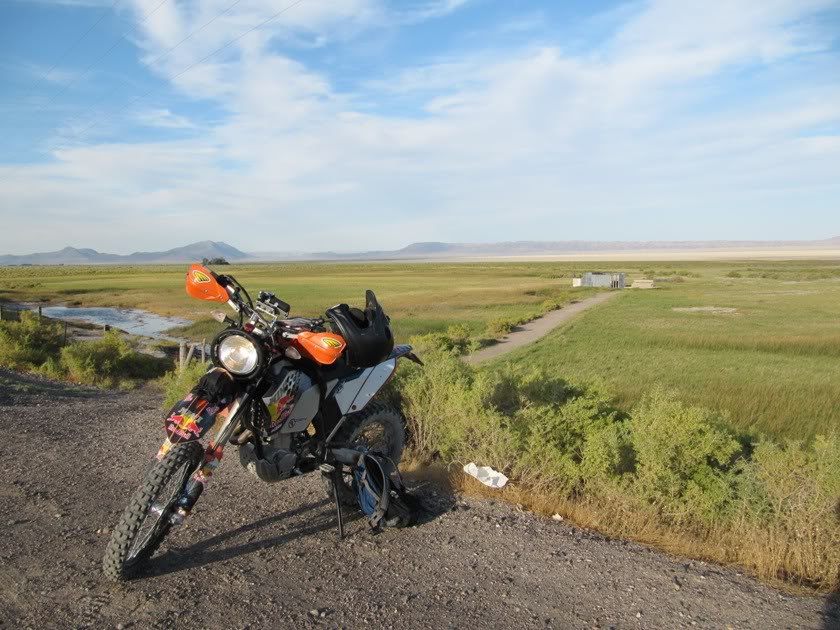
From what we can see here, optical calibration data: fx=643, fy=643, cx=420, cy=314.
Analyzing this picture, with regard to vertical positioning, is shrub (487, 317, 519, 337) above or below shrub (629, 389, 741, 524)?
below

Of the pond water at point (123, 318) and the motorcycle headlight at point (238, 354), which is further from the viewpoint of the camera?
the pond water at point (123, 318)

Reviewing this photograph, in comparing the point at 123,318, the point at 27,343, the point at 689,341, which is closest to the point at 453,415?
the point at 27,343

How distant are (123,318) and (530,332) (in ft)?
83.9

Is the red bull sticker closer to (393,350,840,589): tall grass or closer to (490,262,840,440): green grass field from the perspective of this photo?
(393,350,840,589): tall grass

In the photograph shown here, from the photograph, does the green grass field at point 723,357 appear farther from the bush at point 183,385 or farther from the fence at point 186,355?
the fence at point 186,355

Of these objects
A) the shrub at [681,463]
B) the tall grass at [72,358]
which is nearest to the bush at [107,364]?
the tall grass at [72,358]

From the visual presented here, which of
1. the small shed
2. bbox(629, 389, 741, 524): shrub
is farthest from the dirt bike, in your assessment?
the small shed

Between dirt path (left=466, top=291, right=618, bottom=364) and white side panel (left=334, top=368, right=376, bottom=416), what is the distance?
1095cm

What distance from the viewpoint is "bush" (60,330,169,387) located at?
12047 millimetres

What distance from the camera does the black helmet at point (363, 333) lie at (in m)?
4.32

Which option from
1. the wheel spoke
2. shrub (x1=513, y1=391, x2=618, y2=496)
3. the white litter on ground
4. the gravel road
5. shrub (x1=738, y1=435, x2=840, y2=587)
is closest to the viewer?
the gravel road

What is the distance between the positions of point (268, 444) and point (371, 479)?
0.76 meters

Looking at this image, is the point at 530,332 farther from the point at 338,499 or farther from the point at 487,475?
the point at 338,499

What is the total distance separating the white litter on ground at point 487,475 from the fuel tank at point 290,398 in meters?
1.59
